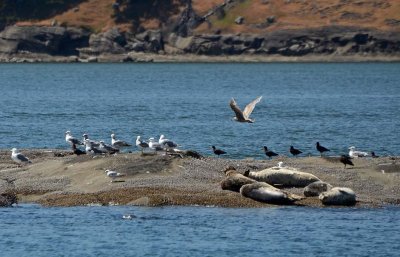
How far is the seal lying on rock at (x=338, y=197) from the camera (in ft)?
124

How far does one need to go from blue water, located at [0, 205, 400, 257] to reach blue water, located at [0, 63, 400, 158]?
1888 centimetres

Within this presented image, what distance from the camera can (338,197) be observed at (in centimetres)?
3772

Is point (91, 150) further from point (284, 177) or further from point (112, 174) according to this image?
point (284, 177)

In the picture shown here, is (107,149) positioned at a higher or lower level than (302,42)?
higher

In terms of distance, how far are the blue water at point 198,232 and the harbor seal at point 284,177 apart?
2.90m

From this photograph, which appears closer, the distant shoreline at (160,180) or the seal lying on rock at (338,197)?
the seal lying on rock at (338,197)

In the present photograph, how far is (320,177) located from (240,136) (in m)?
23.8

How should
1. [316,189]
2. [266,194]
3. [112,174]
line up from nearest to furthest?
[266,194] → [316,189] → [112,174]

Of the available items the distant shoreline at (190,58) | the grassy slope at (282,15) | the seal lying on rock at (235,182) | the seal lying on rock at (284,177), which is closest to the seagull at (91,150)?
the seal lying on rock at (235,182)

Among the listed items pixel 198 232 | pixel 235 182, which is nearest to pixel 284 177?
pixel 235 182

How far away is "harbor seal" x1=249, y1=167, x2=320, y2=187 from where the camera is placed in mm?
39969

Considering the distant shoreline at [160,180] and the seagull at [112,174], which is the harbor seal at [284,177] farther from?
the seagull at [112,174]

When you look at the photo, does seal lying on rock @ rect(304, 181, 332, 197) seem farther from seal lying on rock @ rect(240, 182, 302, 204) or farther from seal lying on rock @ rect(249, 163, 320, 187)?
seal lying on rock @ rect(249, 163, 320, 187)

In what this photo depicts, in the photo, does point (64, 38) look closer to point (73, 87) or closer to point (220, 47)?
point (220, 47)
